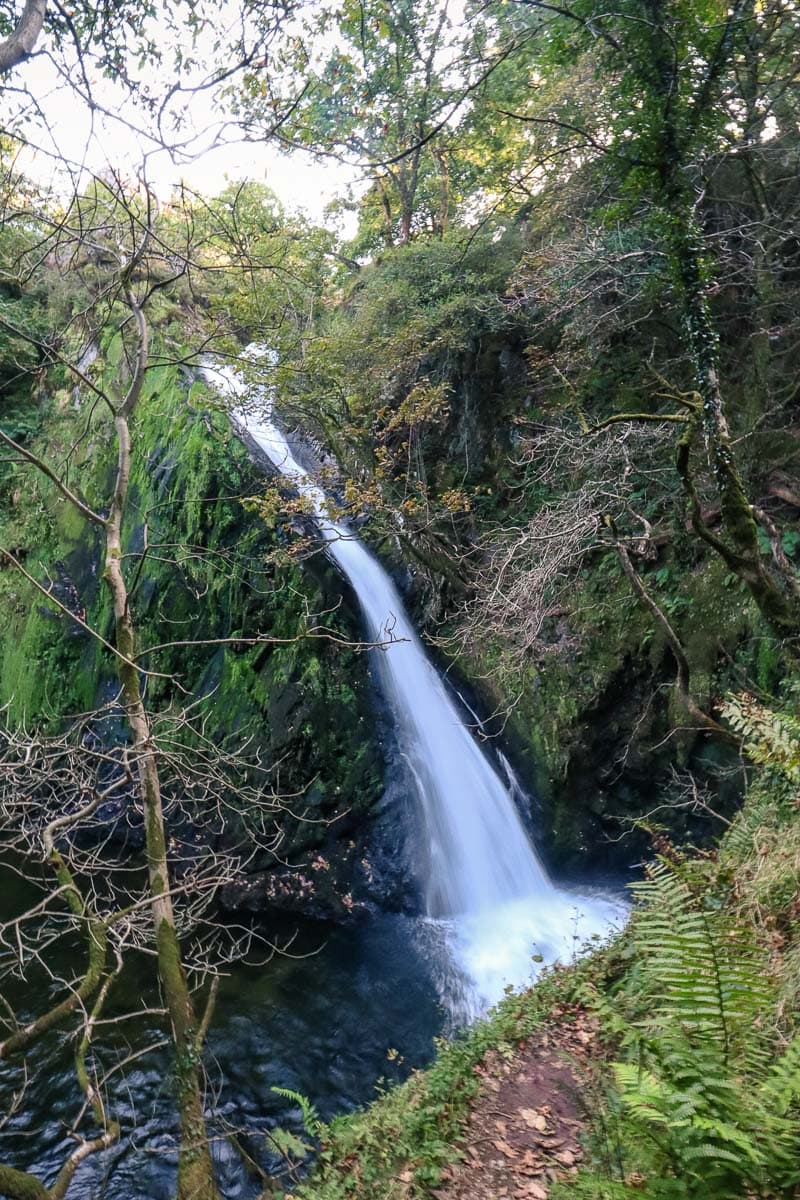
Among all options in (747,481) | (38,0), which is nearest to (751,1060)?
(38,0)

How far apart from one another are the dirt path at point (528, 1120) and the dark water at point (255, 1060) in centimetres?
173

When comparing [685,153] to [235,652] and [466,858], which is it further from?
[235,652]

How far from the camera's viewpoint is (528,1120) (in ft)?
11.0

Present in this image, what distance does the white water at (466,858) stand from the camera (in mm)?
6484

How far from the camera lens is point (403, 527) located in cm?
922

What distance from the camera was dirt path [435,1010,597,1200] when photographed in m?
2.94

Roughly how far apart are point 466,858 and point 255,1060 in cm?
329

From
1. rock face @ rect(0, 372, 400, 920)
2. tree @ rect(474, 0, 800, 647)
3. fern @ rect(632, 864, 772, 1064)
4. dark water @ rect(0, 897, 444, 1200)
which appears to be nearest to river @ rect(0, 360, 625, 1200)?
dark water @ rect(0, 897, 444, 1200)

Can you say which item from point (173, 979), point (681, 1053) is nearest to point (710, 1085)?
point (681, 1053)

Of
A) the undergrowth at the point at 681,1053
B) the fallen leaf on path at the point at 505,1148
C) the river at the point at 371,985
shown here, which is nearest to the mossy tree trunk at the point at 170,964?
the undergrowth at the point at 681,1053

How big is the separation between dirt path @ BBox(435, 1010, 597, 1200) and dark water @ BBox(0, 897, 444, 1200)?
1732 mm

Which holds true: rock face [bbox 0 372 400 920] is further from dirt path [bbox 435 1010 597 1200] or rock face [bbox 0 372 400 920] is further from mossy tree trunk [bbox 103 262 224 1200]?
Result: dirt path [bbox 435 1010 597 1200]

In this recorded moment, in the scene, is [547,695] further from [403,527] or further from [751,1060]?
[751,1060]

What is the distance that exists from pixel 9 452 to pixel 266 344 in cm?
826
